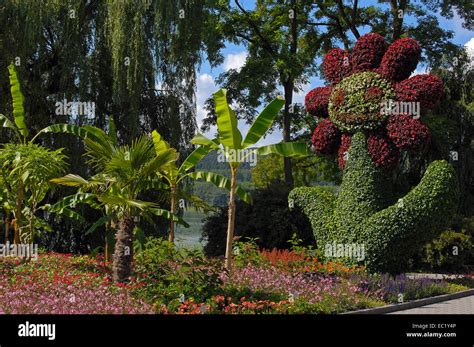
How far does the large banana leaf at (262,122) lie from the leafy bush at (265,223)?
6.35 meters

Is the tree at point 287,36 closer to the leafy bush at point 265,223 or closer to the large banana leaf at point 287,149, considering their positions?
the leafy bush at point 265,223

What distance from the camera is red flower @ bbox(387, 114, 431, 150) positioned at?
1373 centimetres

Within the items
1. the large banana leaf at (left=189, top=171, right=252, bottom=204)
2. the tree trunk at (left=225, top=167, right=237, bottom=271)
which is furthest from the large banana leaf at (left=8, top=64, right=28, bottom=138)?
the tree trunk at (left=225, top=167, right=237, bottom=271)

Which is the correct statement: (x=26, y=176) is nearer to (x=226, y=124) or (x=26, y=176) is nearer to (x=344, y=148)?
(x=226, y=124)

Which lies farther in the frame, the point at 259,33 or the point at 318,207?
the point at 259,33

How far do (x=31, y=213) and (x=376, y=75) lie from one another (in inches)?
351

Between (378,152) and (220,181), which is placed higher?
(378,152)

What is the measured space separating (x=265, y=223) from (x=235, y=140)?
6.70 metres

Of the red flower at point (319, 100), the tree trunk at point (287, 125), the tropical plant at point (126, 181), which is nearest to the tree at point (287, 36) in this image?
the tree trunk at point (287, 125)

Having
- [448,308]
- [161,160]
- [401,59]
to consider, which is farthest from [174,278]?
[401,59]

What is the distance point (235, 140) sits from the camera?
12.1 meters

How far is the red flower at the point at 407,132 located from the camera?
13.7 metres

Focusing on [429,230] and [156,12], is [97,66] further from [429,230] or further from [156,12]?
[429,230]

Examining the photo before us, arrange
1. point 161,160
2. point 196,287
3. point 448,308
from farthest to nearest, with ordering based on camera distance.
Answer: point 448,308
point 161,160
point 196,287
